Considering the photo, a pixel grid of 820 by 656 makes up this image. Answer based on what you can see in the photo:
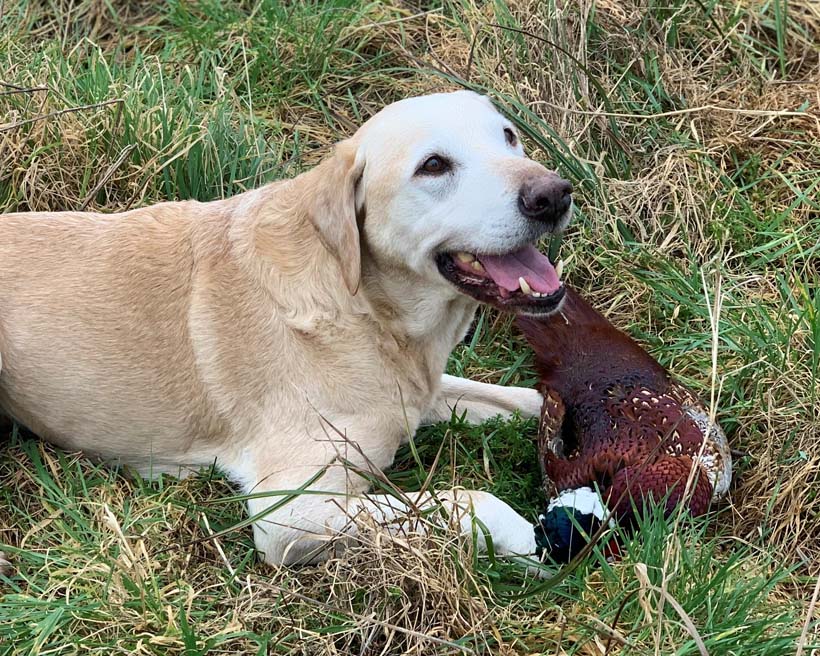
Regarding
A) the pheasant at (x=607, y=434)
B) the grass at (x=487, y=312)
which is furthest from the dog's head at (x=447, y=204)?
the grass at (x=487, y=312)

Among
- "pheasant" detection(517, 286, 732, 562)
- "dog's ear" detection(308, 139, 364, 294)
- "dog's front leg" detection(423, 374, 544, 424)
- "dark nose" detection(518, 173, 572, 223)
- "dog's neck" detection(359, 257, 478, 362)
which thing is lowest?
"dog's front leg" detection(423, 374, 544, 424)

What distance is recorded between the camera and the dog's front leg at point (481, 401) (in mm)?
4387

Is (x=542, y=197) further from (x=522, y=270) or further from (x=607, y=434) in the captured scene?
(x=607, y=434)

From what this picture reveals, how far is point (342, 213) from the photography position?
3.50 meters

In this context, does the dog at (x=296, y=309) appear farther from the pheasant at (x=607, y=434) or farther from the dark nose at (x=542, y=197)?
the pheasant at (x=607, y=434)

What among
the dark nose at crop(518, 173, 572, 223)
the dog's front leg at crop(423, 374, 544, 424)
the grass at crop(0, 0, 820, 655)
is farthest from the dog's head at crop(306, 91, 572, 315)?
the dog's front leg at crop(423, 374, 544, 424)

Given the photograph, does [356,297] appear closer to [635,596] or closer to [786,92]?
[635,596]

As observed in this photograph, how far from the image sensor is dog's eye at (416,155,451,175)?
343cm

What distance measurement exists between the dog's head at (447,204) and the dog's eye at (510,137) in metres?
0.06

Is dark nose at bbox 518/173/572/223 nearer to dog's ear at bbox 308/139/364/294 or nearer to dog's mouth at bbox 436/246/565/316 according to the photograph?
dog's mouth at bbox 436/246/565/316

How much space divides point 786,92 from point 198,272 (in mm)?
3193

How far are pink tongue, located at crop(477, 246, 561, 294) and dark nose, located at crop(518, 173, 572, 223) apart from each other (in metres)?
0.19

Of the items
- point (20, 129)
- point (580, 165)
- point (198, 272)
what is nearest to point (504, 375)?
point (580, 165)

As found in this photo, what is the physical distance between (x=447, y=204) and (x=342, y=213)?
0.34 m
